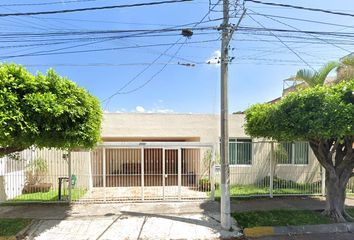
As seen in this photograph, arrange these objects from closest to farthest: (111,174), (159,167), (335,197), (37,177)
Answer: (335,197) < (111,174) < (159,167) < (37,177)

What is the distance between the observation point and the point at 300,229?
7695mm

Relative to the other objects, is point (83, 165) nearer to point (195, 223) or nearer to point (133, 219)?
point (133, 219)

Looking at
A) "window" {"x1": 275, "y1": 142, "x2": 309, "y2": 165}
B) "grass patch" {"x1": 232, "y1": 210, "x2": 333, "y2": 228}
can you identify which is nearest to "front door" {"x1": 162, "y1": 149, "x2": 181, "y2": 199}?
"grass patch" {"x1": 232, "y1": 210, "x2": 333, "y2": 228}

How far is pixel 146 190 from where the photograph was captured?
1186 centimetres

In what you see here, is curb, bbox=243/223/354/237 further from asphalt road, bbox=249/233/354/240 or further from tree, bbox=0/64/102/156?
tree, bbox=0/64/102/156

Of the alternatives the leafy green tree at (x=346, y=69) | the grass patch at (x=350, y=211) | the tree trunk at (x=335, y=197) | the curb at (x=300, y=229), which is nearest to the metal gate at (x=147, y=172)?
the curb at (x=300, y=229)

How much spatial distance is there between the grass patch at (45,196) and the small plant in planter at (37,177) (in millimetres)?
208

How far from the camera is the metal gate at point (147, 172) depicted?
1075cm

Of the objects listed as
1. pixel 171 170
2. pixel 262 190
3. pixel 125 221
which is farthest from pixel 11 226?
pixel 262 190

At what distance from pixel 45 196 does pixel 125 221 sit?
4.59 meters

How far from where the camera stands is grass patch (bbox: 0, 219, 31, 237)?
289 inches

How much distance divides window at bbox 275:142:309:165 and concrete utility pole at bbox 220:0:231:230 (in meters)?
5.68

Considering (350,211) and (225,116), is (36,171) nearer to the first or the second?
(225,116)

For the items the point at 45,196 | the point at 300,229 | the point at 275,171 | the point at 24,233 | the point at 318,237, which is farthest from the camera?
the point at 275,171
